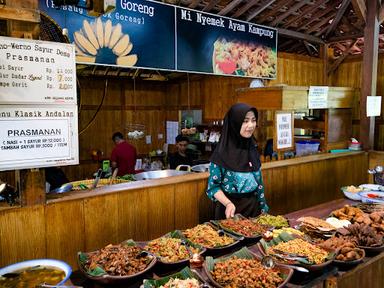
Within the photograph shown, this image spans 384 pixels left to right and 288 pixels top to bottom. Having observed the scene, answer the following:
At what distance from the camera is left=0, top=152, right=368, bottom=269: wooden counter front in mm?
2070

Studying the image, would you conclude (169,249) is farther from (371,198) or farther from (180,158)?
(180,158)

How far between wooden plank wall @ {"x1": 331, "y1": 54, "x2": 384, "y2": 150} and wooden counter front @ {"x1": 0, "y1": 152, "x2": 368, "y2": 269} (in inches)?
184

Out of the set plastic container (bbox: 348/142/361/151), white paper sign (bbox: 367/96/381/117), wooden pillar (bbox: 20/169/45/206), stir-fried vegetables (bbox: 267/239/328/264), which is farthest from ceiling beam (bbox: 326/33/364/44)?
wooden pillar (bbox: 20/169/45/206)

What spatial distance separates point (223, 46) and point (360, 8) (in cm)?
206

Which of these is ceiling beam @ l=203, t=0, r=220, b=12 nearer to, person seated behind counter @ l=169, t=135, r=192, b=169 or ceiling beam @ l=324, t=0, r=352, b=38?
person seated behind counter @ l=169, t=135, r=192, b=169

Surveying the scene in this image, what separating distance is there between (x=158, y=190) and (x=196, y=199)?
1.61ft

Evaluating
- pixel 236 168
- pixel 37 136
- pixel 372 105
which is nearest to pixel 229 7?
pixel 372 105

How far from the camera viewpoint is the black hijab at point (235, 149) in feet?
9.16

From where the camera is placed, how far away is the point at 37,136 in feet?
6.60

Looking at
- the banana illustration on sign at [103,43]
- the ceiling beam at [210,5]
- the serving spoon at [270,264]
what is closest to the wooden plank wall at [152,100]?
the ceiling beam at [210,5]

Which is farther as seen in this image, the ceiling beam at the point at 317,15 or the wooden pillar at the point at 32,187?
the ceiling beam at the point at 317,15

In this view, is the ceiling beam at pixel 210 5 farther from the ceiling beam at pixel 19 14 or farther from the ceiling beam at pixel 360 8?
the ceiling beam at pixel 19 14

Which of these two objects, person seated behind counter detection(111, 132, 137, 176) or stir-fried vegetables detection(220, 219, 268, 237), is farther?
person seated behind counter detection(111, 132, 137, 176)

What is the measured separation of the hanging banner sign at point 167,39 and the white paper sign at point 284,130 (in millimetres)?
1741
